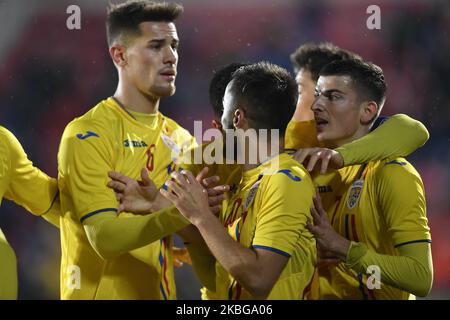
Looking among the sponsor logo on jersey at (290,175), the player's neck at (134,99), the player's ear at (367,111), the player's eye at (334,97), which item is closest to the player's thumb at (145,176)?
the player's neck at (134,99)

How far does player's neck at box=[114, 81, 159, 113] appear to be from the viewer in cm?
360

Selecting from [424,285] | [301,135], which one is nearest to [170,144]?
[301,135]

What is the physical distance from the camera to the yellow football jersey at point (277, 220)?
2.61m

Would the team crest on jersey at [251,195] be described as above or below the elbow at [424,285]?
above

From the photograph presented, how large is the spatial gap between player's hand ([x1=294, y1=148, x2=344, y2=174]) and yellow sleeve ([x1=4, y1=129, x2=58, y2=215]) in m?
1.23

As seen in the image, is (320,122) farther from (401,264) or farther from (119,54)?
(119,54)

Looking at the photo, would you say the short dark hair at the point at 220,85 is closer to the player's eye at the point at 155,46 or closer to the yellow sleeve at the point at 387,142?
the player's eye at the point at 155,46

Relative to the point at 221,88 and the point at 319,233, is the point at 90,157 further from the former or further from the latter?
the point at 319,233

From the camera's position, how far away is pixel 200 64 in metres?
6.55

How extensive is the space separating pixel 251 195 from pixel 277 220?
0.20m

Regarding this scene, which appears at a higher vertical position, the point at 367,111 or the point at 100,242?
the point at 367,111

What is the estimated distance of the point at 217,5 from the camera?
263 inches

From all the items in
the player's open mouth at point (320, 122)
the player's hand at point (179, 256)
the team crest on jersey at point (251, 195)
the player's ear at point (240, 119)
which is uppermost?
the player's ear at point (240, 119)
